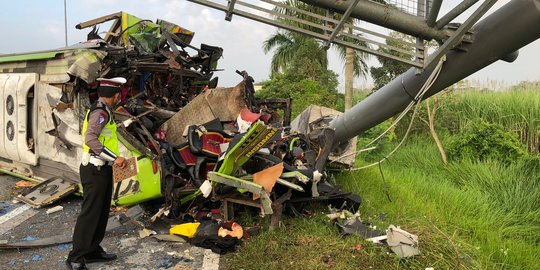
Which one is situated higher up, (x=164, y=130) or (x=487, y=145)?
(x=164, y=130)

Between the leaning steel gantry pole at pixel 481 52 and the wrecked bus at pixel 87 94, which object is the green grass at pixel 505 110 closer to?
the wrecked bus at pixel 87 94

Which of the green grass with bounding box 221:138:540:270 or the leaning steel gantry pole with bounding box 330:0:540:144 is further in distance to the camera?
the green grass with bounding box 221:138:540:270

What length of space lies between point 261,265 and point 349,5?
2.66 meters

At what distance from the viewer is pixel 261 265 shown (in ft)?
14.4

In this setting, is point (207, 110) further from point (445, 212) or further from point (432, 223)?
point (445, 212)

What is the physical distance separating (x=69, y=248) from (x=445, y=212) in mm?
5601

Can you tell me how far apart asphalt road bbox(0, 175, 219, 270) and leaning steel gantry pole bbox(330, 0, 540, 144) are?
2581 millimetres

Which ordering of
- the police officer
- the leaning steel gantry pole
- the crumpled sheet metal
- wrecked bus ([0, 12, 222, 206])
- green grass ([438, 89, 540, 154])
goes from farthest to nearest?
1. green grass ([438, 89, 540, 154])
2. the crumpled sheet metal
3. wrecked bus ([0, 12, 222, 206])
4. the police officer
5. the leaning steel gantry pole

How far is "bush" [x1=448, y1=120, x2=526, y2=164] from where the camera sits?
33.9 feet

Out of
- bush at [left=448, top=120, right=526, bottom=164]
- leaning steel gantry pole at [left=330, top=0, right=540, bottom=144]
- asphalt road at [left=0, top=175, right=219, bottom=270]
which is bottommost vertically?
asphalt road at [left=0, top=175, right=219, bottom=270]

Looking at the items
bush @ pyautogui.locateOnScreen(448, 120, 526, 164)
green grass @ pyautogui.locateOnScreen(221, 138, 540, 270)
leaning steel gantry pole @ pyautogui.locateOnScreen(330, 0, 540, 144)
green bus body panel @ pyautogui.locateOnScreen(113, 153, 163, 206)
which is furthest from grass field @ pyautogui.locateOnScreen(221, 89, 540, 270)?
leaning steel gantry pole @ pyautogui.locateOnScreen(330, 0, 540, 144)

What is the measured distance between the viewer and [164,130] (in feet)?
21.2

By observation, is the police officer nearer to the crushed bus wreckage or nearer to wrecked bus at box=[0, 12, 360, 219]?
wrecked bus at box=[0, 12, 360, 219]

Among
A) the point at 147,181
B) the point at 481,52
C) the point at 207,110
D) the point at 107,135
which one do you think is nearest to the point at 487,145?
the point at 207,110
